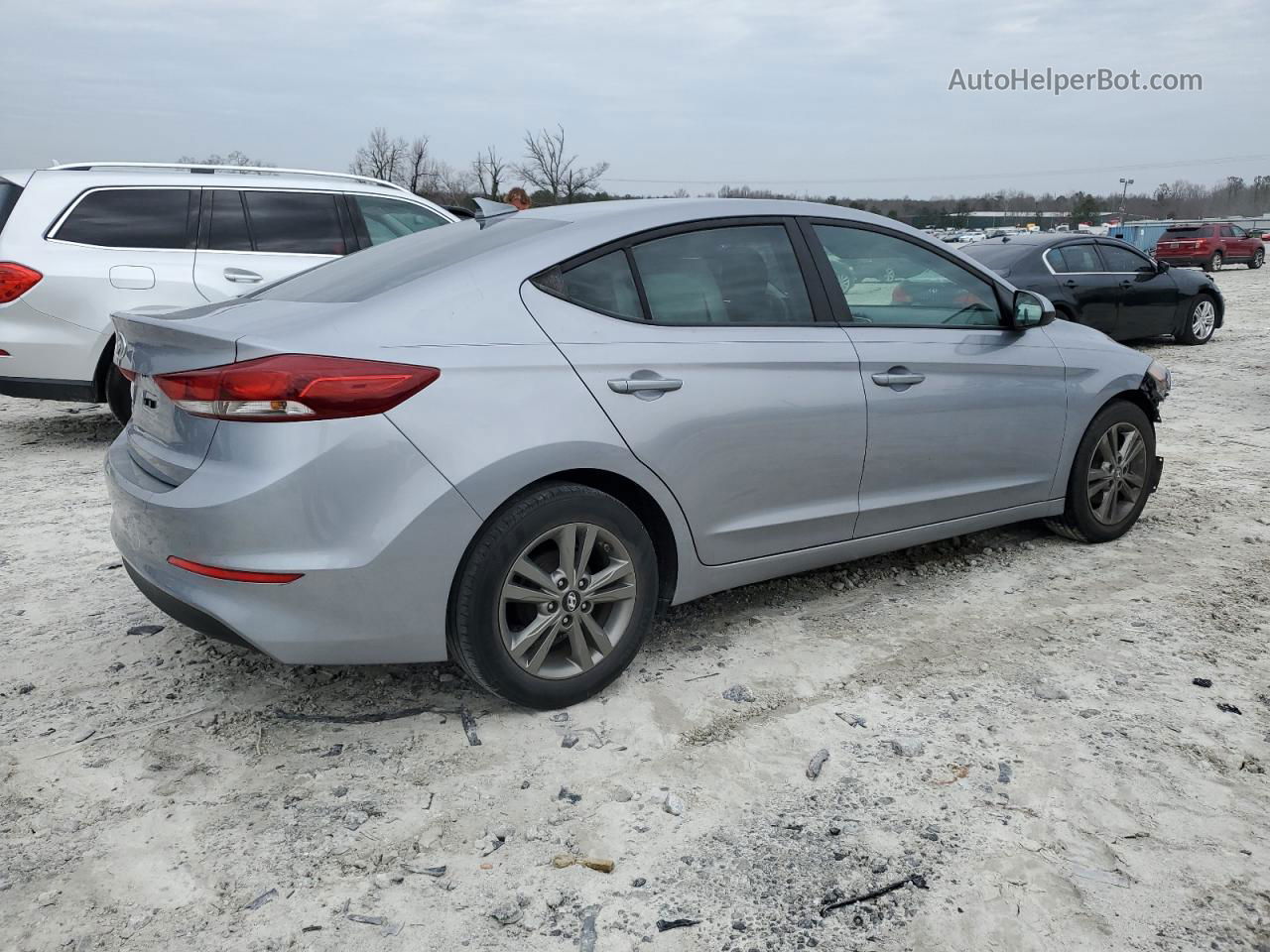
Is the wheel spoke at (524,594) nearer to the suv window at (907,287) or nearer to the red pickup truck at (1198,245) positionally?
the suv window at (907,287)

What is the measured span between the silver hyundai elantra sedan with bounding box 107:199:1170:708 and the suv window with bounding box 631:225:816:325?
0.04 feet

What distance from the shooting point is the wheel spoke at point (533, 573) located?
3.19 meters

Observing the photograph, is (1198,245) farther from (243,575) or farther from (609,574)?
(243,575)

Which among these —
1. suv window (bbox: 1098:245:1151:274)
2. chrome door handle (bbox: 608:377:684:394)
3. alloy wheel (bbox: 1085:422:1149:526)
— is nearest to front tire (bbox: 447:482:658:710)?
chrome door handle (bbox: 608:377:684:394)

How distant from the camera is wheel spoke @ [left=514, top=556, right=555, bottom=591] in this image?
10.5ft

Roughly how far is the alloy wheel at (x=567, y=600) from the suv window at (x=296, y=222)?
17.9ft

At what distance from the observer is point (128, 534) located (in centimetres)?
330

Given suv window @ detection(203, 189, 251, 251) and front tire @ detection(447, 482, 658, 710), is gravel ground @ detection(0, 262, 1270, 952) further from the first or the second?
suv window @ detection(203, 189, 251, 251)

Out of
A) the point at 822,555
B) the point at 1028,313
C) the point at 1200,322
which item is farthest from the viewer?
the point at 1200,322

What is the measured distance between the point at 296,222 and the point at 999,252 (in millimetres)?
7754

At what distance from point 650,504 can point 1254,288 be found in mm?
25969

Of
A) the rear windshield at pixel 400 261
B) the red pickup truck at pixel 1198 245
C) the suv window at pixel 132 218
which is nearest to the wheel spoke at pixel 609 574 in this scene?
the rear windshield at pixel 400 261

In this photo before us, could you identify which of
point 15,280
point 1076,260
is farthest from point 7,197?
point 1076,260

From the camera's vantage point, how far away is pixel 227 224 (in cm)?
764
